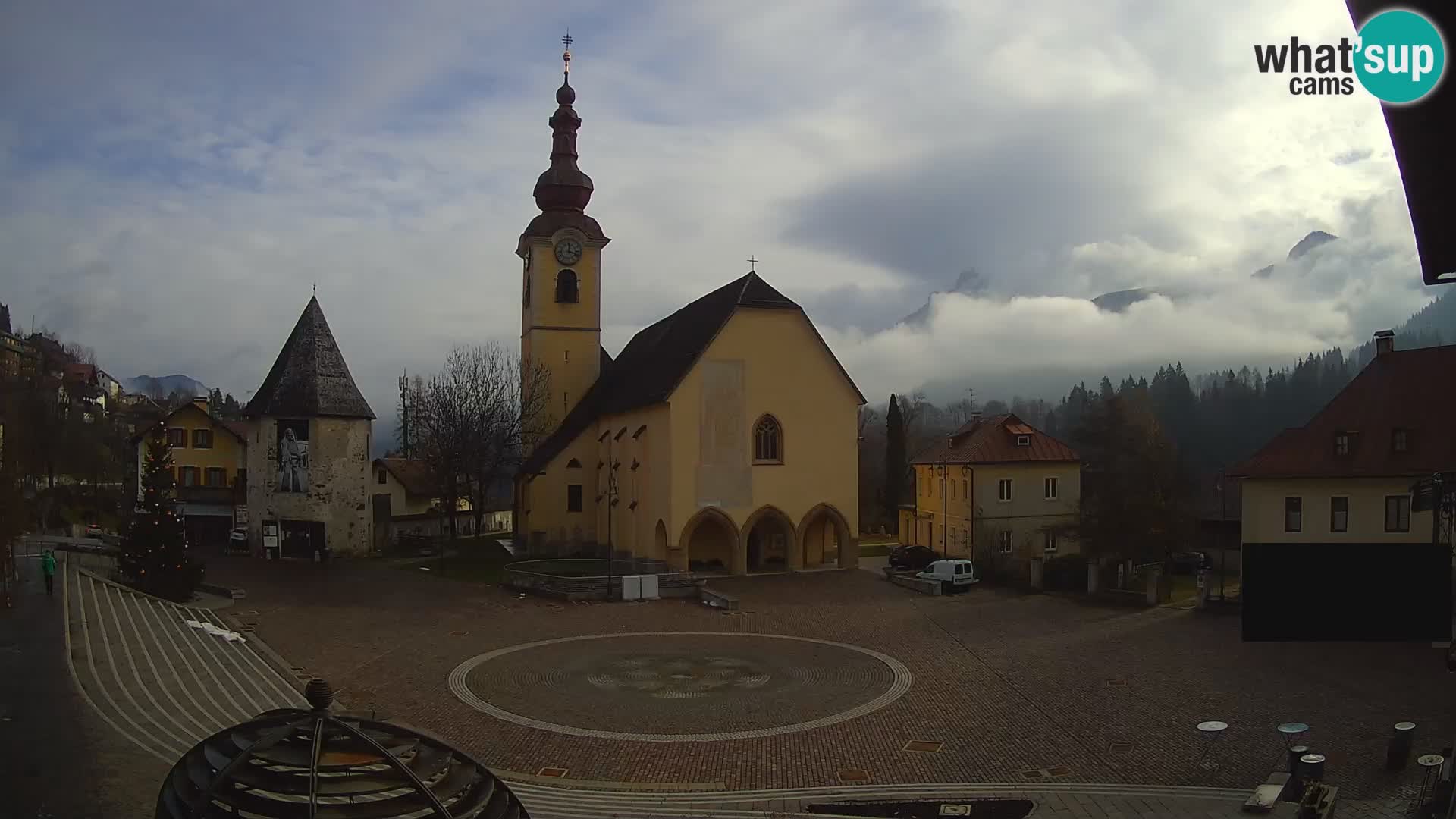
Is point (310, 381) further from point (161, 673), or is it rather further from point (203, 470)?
point (161, 673)

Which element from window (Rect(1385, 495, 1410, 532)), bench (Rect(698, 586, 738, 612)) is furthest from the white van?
window (Rect(1385, 495, 1410, 532))

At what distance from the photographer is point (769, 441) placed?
37844 mm

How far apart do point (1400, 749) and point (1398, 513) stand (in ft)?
44.8

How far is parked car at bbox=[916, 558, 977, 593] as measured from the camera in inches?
1268

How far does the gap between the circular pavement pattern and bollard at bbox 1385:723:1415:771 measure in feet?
25.5

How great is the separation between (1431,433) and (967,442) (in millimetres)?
21467

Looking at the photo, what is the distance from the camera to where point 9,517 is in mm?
24719

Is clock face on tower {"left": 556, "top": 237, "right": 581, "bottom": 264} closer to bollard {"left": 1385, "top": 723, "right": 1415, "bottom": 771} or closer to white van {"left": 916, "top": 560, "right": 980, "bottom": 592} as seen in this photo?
white van {"left": 916, "top": 560, "right": 980, "bottom": 592}

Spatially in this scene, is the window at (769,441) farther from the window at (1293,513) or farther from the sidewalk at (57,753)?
the sidewalk at (57,753)

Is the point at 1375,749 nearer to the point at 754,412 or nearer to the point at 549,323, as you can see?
the point at 754,412

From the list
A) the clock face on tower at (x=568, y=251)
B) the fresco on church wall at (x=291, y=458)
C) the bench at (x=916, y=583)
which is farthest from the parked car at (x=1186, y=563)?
the fresco on church wall at (x=291, y=458)

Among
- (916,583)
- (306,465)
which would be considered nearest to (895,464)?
(916,583)

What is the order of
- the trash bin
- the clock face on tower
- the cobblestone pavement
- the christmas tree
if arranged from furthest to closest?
1. the clock face on tower
2. the christmas tree
3. the cobblestone pavement
4. the trash bin

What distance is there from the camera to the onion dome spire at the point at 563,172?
4831 cm
